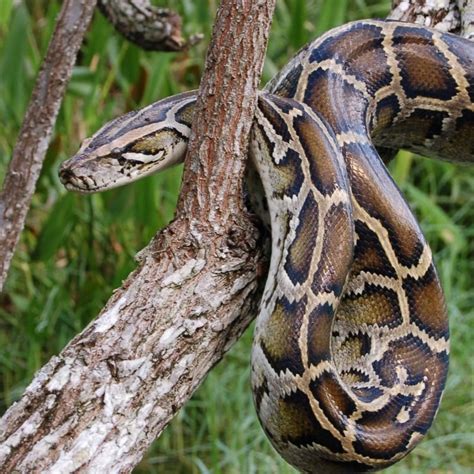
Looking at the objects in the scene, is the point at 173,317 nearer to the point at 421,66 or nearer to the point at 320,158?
the point at 320,158

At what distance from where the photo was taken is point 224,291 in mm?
2875

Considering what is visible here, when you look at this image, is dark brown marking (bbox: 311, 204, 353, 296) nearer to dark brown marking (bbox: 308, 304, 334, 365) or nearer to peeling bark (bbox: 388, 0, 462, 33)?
dark brown marking (bbox: 308, 304, 334, 365)

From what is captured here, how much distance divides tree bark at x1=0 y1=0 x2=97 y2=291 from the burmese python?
Result: 0.50 m

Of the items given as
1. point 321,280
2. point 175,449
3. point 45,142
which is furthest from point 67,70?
point 175,449

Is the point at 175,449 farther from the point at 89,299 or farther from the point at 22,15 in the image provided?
the point at 22,15

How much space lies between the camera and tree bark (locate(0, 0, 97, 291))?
363 centimetres

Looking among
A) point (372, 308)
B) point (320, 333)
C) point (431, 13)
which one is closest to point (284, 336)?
point (320, 333)

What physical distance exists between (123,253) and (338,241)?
280 cm

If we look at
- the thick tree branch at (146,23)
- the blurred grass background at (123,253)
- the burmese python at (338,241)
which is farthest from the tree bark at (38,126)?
the blurred grass background at (123,253)

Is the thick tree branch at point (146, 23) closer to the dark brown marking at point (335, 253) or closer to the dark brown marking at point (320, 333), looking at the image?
the dark brown marking at point (335, 253)

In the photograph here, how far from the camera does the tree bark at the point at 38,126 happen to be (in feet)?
11.9

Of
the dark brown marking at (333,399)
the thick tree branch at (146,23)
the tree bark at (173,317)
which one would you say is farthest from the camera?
the thick tree branch at (146,23)

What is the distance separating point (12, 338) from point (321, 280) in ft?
11.8

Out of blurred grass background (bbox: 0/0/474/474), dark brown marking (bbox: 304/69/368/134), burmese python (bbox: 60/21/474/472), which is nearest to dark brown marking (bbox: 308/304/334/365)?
burmese python (bbox: 60/21/474/472)
